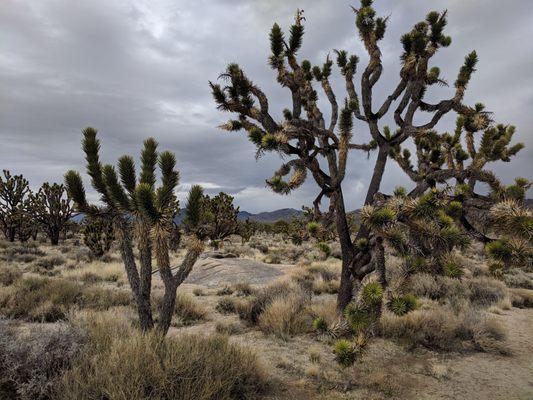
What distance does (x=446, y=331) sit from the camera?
7438 mm

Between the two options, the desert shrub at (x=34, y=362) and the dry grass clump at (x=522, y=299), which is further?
the dry grass clump at (x=522, y=299)

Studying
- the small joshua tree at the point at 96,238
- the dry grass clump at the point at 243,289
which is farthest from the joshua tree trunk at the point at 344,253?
the small joshua tree at the point at 96,238

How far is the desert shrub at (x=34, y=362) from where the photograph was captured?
392 cm

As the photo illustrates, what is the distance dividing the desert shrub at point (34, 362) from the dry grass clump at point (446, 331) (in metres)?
5.92

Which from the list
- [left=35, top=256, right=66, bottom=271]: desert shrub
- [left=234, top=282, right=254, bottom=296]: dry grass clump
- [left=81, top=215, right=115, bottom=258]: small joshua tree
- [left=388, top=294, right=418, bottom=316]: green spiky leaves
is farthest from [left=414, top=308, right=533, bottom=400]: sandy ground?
[left=81, top=215, right=115, bottom=258]: small joshua tree

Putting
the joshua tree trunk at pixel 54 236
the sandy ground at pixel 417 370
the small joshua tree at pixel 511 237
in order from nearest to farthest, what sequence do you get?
the small joshua tree at pixel 511 237, the sandy ground at pixel 417 370, the joshua tree trunk at pixel 54 236

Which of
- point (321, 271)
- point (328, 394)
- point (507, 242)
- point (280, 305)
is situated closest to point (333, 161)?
point (280, 305)

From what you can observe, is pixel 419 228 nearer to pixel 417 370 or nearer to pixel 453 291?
pixel 417 370

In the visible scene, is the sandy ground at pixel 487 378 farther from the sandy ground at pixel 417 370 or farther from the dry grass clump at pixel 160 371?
the dry grass clump at pixel 160 371

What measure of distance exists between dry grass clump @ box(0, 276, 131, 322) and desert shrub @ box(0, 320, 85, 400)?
136 inches

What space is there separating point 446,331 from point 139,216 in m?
6.50

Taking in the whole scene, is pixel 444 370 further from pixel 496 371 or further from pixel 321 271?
pixel 321 271

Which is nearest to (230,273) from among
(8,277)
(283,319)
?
(283,319)

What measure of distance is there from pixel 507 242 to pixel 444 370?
277 centimetres
